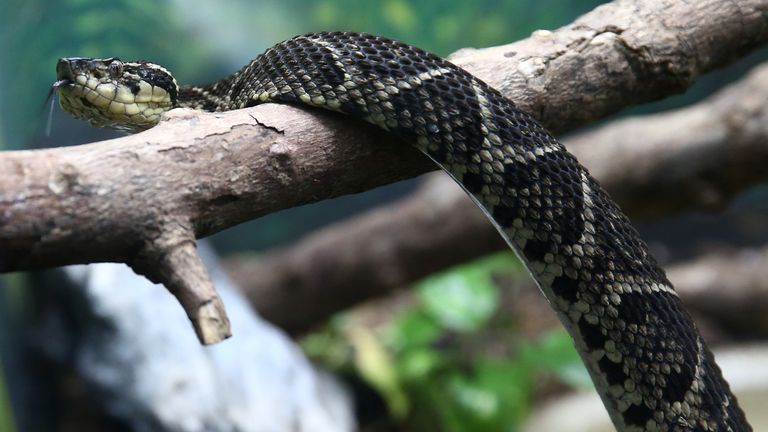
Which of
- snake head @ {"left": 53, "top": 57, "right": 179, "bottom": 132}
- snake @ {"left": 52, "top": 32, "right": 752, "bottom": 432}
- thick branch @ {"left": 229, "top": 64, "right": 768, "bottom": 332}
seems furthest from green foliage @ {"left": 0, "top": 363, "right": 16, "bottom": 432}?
snake @ {"left": 52, "top": 32, "right": 752, "bottom": 432}

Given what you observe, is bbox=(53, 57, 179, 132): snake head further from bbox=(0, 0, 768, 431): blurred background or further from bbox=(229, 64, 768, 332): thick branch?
bbox=(229, 64, 768, 332): thick branch

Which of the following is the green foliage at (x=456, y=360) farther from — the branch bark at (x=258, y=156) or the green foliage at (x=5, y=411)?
the branch bark at (x=258, y=156)

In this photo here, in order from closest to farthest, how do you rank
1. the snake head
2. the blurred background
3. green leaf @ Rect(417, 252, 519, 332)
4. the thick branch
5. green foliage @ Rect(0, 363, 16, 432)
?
the snake head → green foliage @ Rect(0, 363, 16, 432) → the blurred background → the thick branch → green leaf @ Rect(417, 252, 519, 332)

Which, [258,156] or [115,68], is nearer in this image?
[258,156]

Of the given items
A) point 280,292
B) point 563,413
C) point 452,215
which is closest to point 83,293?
point 280,292

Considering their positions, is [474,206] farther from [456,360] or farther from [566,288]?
[566,288]

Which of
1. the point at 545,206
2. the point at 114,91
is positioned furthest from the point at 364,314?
the point at 545,206
